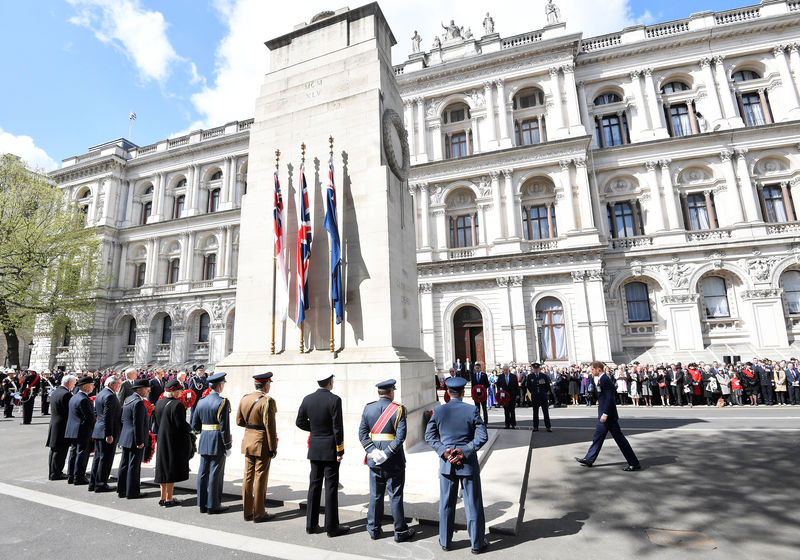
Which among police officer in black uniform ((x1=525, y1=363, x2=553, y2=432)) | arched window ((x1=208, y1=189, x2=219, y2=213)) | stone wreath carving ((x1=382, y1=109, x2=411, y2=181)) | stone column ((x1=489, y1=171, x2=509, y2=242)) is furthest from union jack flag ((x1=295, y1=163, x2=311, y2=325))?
arched window ((x1=208, y1=189, x2=219, y2=213))

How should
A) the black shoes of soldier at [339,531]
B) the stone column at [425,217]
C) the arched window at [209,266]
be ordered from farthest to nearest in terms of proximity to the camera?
the arched window at [209,266], the stone column at [425,217], the black shoes of soldier at [339,531]

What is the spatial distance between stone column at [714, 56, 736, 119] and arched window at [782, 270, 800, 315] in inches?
393

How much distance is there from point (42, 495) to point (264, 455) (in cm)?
416

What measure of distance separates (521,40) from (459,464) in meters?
30.5

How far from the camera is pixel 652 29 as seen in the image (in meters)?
26.3

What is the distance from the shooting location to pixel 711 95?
964 inches

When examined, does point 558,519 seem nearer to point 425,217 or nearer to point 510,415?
point 510,415

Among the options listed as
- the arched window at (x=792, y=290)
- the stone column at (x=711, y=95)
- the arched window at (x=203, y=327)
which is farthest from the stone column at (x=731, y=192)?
the arched window at (x=203, y=327)

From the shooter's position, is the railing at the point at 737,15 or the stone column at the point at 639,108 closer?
the railing at the point at 737,15

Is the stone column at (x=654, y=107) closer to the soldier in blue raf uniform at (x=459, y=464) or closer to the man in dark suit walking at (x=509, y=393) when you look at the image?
the man in dark suit walking at (x=509, y=393)

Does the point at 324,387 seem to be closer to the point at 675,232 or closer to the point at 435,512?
the point at 435,512

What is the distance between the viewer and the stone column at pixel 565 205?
2345 cm

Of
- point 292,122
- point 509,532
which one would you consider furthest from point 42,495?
point 292,122

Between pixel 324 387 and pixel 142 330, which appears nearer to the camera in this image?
pixel 324 387
